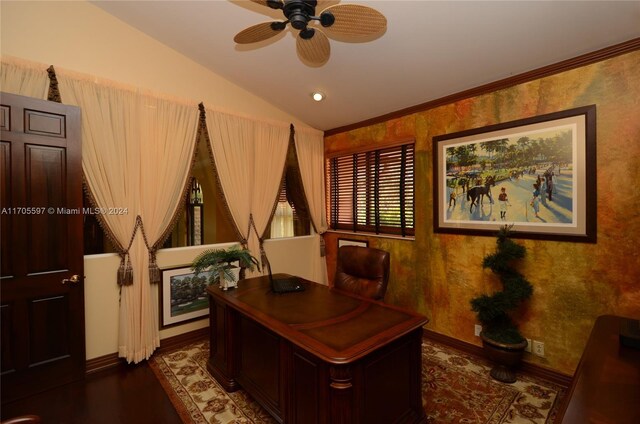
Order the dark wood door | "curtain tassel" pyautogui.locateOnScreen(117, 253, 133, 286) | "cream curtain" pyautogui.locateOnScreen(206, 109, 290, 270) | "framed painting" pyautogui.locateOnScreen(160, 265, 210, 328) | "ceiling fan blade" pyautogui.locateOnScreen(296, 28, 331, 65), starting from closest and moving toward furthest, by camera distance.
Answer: "ceiling fan blade" pyautogui.locateOnScreen(296, 28, 331, 65)
the dark wood door
"curtain tassel" pyautogui.locateOnScreen(117, 253, 133, 286)
"framed painting" pyautogui.locateOnScreen(160, 265, 210, 328)
"cream curtain" pyautogui.locateOnScreen(206, 109, 290, 270)

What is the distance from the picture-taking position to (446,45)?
239 cm

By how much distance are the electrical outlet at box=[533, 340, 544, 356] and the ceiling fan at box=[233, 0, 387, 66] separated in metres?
2.76

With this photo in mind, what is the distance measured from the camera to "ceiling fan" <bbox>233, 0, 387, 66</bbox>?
1.49 meters

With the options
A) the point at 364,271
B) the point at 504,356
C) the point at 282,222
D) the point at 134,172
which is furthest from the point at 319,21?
the point at 282,222

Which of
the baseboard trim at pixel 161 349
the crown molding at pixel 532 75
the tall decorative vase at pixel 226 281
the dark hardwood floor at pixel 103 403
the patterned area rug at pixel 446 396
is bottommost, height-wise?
the dark hardwood floor at pixel 103 403

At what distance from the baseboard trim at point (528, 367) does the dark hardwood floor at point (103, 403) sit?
8.43ft

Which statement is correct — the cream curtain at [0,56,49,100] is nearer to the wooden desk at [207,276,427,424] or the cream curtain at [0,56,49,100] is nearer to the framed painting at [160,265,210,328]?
the framed painting at [160,265,210,328]

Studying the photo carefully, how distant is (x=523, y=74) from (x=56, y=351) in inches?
181

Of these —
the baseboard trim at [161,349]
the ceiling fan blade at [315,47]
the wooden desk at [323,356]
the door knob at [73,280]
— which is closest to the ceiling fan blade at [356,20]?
the ceiling fan blade at [315,47]

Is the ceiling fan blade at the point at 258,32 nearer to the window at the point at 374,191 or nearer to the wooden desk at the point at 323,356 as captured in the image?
the wooden desk at the point at 323,356

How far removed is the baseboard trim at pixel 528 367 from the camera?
7.72ft

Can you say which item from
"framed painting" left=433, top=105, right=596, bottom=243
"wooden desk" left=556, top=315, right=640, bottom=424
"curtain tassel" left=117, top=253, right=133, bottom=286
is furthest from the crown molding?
"curtain tassel" left=117, top=253, right=133, bottom=286

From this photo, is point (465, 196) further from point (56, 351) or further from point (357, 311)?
point (56, 351)

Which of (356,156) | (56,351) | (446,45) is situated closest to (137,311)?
(56,351)
